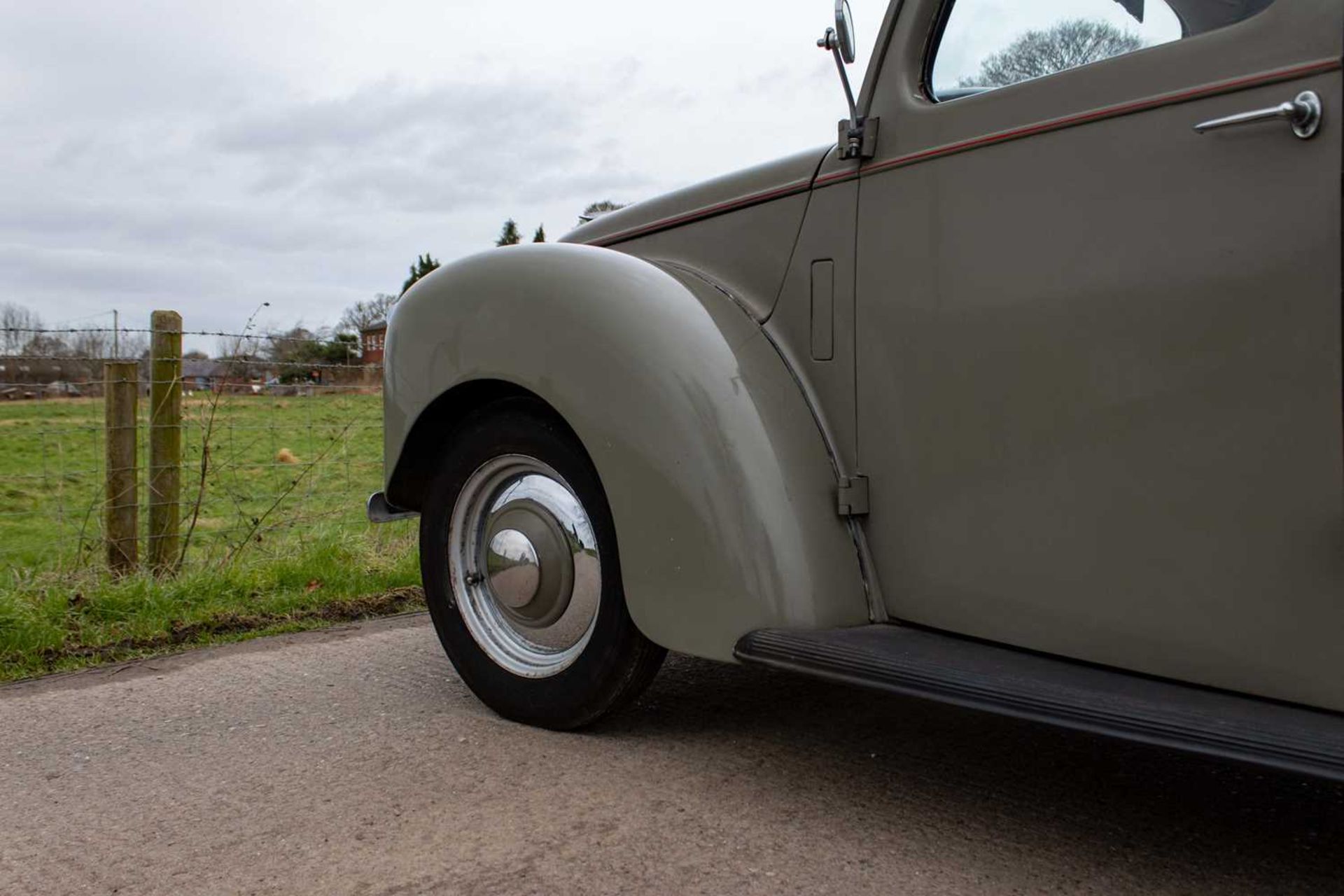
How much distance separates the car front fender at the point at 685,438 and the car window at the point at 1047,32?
77 centimetres

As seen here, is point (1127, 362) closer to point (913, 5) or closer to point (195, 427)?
point (913, 5)

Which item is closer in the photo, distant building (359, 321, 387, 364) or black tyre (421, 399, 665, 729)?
black tyre (421, 399, 665, 729)

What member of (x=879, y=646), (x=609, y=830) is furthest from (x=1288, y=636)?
(x=609, y=830)

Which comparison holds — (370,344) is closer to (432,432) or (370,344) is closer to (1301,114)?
(432,432)

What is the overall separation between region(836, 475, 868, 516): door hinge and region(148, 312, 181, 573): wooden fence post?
12.4 feet

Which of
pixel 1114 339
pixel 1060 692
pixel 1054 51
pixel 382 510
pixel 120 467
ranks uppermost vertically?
pixel 1054 51

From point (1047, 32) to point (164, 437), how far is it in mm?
4389

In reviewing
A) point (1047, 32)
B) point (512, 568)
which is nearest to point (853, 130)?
point (1047, 32)

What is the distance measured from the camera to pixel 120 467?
5.09 m

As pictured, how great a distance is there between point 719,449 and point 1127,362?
88cm

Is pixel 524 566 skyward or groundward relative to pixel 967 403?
groundward

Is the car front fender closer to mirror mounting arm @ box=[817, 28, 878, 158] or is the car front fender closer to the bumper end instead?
mirror mounting arm @ box=[817, 28, 878, 158]

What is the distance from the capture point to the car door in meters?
1.88

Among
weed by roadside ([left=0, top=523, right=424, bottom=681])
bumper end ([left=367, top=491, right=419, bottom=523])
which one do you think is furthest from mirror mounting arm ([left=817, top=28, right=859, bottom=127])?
weed by roadside ([left=0, top=523, right=424, bottom=681])
